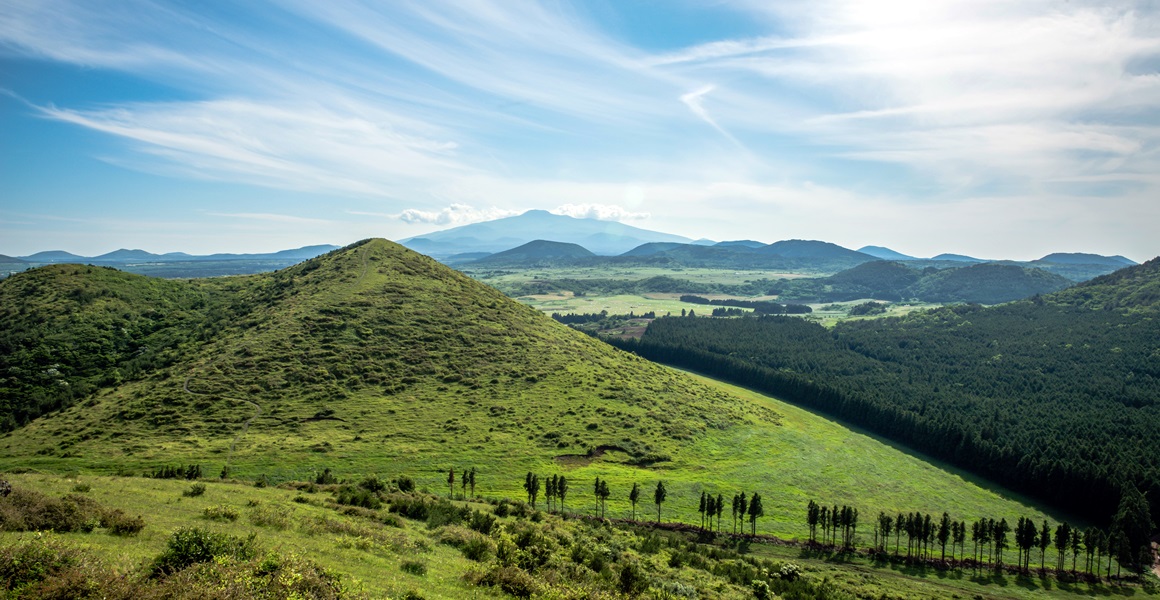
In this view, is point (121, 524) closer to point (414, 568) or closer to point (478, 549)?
A: point (414, 568)

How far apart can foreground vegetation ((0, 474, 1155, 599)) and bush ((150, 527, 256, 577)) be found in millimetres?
55

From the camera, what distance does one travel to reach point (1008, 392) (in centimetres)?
13875

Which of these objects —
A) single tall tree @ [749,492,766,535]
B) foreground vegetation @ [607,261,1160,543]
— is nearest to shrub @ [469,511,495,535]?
single tall tree @ [749,492,766,535]

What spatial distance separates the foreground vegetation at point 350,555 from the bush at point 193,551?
55mm

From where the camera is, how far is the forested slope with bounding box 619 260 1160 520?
8688cm

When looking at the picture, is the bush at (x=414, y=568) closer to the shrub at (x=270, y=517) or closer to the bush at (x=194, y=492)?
the shrub at (x=270, y=517)

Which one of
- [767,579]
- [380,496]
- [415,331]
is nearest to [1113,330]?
[767,579]

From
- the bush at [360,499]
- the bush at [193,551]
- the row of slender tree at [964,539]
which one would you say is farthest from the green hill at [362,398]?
the bush at [193,551]

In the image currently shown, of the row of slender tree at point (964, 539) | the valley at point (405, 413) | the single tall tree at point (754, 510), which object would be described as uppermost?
the valley at point (405, 413)

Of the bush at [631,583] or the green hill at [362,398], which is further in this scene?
the green hill at [362,398]

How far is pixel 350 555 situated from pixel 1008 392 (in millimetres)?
170803

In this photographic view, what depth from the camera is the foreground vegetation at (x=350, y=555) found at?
1554 cm

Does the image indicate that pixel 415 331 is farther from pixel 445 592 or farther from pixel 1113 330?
pixel 1113 330

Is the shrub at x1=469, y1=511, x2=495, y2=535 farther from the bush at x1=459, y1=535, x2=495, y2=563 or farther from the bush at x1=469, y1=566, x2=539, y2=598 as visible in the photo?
the bush at x1=469, y1=566, x2=539, y2=598
